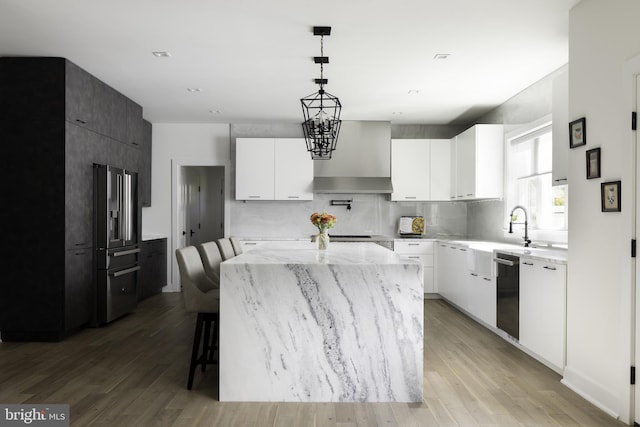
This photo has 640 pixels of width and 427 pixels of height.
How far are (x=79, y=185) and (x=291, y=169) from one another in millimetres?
3025

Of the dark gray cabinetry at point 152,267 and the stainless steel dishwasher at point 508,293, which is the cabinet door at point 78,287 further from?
the stainless steel dishwasher at point 508,293

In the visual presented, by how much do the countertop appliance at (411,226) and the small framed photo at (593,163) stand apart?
407cm

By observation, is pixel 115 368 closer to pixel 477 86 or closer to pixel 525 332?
pixel 525 332

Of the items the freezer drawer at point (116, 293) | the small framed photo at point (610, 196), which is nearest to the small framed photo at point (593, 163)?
the small framed photo at point (610, 196)

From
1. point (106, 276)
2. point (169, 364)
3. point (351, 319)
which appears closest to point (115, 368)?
point (169, 364)

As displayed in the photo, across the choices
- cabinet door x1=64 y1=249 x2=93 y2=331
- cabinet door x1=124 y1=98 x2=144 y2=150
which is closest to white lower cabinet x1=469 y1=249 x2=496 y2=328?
cabinet door x1=64 y1=249 x2=93 y2=331

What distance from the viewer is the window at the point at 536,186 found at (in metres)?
4.63

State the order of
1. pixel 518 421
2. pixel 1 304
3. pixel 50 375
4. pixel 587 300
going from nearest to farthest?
1. pixel 518 421
2. pixel 587 300
3. pixel 50 375
4. pixel 1 304

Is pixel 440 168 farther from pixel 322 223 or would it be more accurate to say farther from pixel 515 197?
pixel 322 223

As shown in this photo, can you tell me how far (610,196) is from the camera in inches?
112

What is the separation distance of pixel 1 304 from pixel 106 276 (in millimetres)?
913

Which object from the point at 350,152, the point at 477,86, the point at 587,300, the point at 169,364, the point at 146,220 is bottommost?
the point at 169,364

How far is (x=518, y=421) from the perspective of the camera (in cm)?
267
